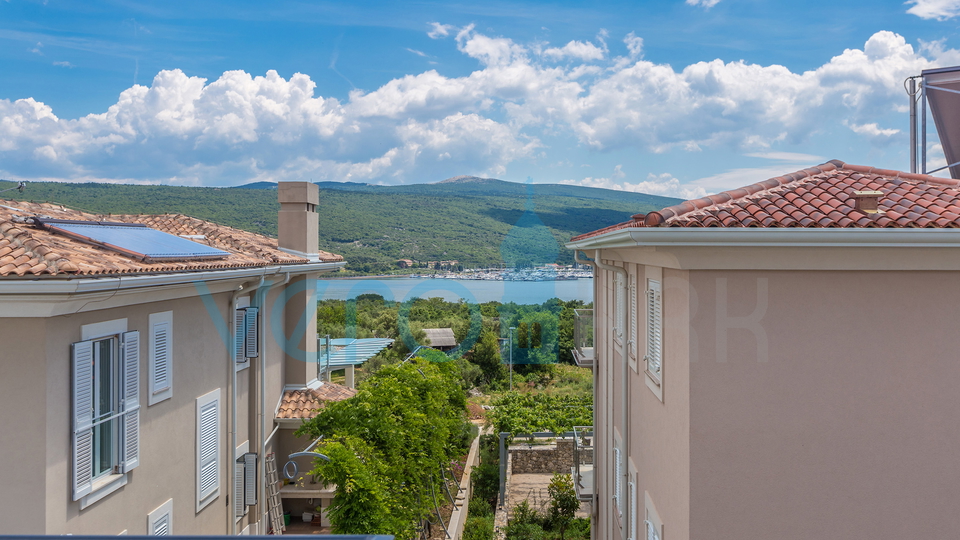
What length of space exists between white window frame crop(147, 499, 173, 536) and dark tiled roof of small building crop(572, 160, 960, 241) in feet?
24.4

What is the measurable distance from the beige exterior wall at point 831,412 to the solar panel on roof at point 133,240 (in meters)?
6.35

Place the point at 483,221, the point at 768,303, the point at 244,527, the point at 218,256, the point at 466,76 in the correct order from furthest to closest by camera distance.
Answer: the point at 466,76, the point at 483,221, the point at 244,527, the point at 218,256, the point at 768,303

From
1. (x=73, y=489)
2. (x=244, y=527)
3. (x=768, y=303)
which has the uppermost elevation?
(x=768, y=303)

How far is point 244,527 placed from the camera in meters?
11.2

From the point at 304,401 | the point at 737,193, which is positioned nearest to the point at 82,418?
the point at 737,193

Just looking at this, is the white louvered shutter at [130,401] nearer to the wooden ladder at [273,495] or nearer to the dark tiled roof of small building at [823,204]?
the wooden ladder at [273,495]

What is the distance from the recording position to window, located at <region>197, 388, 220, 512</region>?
9.65 meters

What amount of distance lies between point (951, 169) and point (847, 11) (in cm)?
1964

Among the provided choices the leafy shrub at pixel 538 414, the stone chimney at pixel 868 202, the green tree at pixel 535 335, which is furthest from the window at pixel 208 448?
the green tree at pixel 535 335

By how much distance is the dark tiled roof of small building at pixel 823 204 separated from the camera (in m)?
5.01

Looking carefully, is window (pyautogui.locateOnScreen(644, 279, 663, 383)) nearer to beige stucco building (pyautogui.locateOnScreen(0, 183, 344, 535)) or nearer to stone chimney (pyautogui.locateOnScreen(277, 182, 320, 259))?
beige stucco building (pyautogui.locateOnScreen(0, 183, 344, 535))

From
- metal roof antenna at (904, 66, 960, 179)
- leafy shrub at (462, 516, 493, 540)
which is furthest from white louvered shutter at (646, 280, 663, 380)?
leafy shrub at (462, 516, 493, 540)

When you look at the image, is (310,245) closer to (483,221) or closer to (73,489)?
(73,489)

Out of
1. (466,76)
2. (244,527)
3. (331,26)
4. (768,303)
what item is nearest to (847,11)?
(768,303)
